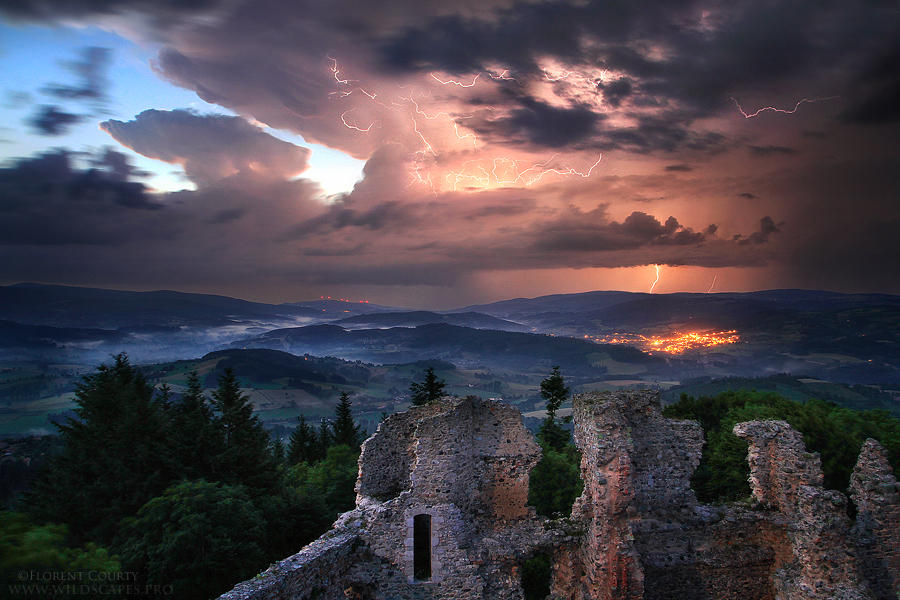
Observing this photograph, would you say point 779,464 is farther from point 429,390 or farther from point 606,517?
point 429,390

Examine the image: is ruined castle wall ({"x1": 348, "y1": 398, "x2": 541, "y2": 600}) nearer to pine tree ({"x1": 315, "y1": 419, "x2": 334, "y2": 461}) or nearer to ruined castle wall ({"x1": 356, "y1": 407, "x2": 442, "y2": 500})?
ruined castle wall ({"x1": 356, "y1": 407, "x2": 442, "y2": 500})

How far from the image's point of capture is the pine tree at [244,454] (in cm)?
2298

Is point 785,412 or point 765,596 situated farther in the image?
point 785,412

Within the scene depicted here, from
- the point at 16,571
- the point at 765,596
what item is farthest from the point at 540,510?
the point at 16,571

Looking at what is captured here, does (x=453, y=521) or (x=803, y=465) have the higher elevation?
(x=803, y=465)

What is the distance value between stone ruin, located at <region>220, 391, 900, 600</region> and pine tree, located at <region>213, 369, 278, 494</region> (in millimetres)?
11519

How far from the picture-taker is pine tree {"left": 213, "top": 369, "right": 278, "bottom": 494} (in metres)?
23.0

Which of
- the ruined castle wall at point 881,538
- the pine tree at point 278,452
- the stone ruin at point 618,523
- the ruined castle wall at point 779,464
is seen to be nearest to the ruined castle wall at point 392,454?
the stone ruin at point 618,523

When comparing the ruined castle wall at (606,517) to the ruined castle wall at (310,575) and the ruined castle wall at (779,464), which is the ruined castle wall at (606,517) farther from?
the ruined castle wall at (310,575)

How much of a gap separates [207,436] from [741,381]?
142 metres

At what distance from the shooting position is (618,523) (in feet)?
39.4

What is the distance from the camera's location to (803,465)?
42.7ft

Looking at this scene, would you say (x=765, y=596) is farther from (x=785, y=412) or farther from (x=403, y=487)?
(x=785, y=412)

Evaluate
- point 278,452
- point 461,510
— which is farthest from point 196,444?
point 278,452
